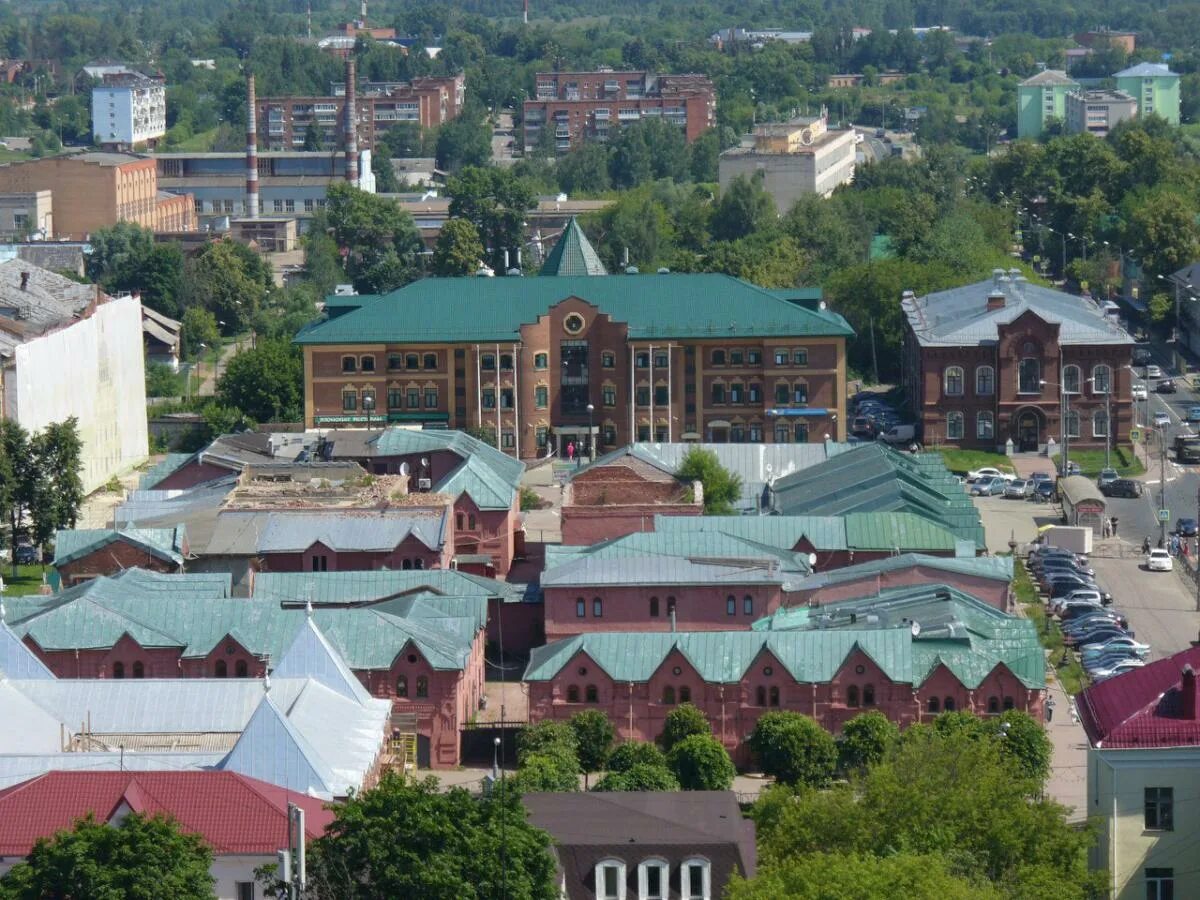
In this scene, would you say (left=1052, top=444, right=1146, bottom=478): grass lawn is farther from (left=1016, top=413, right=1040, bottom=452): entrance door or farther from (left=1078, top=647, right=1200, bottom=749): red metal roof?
(left=1078, top=647, right=1200, bottom=749): red metal roof

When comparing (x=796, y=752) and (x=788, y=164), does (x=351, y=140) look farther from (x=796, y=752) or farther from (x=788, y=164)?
(x=796, y=752)

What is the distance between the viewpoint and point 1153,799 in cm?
4444

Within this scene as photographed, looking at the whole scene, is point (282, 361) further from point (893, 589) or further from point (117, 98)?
point (117, 98)

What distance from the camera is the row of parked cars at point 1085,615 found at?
64938 millimetres

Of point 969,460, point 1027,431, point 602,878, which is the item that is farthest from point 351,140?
point 602,878

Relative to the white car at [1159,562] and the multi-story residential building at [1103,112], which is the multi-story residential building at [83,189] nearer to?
the multi-story residential building at [1103,112]

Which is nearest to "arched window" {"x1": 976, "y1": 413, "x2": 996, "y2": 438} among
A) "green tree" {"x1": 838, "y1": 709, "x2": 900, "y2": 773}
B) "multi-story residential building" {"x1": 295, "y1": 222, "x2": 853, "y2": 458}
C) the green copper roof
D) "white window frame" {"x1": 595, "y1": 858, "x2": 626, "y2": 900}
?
"multi-story residential building" {"x1": 295, "y1": 222, "x2": 853, "y2": 458}

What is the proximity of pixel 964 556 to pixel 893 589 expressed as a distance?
427cm

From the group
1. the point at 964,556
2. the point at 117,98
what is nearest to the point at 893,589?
the point at 964,556

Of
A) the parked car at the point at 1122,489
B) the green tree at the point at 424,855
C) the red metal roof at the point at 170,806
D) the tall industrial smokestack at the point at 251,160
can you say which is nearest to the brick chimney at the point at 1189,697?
the green tree at the point at 424,855

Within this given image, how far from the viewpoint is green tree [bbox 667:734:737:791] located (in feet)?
183

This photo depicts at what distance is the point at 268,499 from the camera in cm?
7188

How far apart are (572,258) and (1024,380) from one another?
50.3ft

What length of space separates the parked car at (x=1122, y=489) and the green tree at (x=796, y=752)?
98.9ft
